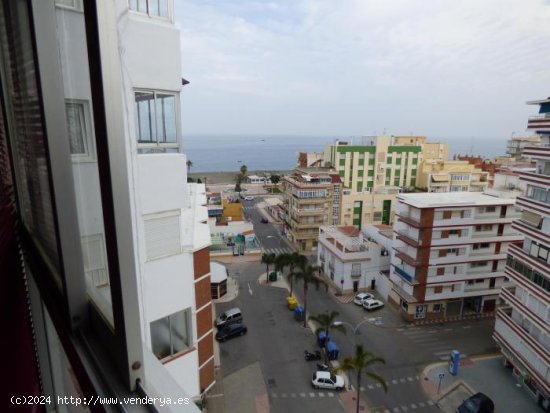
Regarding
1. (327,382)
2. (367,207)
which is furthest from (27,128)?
(367,207)

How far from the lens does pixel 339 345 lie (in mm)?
16219

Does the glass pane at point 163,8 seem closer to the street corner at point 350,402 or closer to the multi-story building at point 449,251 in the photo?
the street corner at point 350,402

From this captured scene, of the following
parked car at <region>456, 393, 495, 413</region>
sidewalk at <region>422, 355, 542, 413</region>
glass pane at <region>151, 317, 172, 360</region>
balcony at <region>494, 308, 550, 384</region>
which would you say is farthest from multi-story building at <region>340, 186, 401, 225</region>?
glass pane at <region>151, 317, 172, 360</region>

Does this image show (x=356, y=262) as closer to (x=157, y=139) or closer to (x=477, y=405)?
(x=477, y=405)

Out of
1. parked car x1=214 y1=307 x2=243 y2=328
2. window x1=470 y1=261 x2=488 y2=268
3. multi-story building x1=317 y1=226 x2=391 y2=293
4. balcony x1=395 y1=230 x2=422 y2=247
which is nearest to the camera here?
parked car x1=214 y1=307 x2=243 y2=328

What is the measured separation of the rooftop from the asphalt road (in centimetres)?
611

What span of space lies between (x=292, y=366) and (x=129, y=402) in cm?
1479

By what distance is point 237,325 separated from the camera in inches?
662

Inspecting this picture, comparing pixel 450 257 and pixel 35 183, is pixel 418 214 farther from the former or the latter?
pixel 35 183

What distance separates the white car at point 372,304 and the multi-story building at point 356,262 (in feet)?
6.21

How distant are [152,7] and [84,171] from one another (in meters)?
2.94

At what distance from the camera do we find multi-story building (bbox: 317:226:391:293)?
69.2 ft

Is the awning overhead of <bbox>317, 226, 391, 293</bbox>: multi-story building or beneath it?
overhead

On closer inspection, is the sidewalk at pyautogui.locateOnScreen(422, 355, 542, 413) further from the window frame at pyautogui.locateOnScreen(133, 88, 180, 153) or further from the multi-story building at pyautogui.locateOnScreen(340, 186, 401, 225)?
the multi-story building at pyautogui.locateOnScreen(340, 186, 401, 225)
